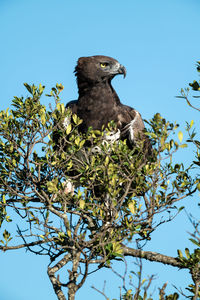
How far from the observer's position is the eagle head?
9.65 metres

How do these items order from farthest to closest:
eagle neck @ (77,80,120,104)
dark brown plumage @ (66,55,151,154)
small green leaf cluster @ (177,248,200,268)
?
eagle neck @ (77,80,120,104) → dark brown plumage @ (66,55,151,154) → small green leaf cluster @ (177,248,200,268)

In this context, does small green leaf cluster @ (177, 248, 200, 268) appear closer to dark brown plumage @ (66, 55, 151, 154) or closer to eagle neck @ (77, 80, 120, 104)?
dark brown plumage @ (66, 55, 151, 154)

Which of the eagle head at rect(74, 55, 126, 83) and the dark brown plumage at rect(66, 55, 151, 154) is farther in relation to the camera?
the eagle head at rect(74, 55, 126, 83)

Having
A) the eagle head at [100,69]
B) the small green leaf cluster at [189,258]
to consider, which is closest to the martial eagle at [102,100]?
the eagle head at [100,69]

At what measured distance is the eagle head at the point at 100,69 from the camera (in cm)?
965

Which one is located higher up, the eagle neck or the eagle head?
the eagle head

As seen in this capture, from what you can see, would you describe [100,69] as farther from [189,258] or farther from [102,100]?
[189,258]

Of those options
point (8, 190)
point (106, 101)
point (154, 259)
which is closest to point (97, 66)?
point (106, 101)

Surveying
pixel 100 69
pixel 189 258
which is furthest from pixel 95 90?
pixel 189 258

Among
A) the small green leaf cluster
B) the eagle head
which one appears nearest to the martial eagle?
the eagle head

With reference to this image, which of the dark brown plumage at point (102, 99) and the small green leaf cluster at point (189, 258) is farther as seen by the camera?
the dark brown plumage at point (102, 99)

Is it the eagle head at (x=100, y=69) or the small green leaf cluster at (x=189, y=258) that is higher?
the eagle head at (x=100, y=69)

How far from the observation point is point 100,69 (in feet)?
31.7

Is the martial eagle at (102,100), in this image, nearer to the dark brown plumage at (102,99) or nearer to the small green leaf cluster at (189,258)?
the dark brown plumage at (102,99)
